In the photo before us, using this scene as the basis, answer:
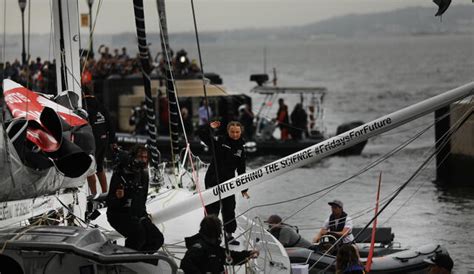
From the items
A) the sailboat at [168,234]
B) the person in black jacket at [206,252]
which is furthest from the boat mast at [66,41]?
the person in black jacket at [206,252]

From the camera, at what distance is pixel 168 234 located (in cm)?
1695

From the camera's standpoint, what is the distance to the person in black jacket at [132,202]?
48.1 feet

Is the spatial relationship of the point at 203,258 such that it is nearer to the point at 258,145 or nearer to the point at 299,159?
the point at 299,159

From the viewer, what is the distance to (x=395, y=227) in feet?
88.9

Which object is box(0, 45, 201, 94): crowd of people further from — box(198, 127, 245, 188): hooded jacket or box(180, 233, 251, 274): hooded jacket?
box(180, 233, 251, 274): hooded jacket

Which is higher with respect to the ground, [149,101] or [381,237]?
[149,101]

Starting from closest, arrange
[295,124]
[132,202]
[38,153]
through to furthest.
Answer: [38,153] → [132,202] → [295,124]

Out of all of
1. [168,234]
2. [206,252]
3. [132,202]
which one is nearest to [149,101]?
[168,234]

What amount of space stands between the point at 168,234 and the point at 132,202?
235cm

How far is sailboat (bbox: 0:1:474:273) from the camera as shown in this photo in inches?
508

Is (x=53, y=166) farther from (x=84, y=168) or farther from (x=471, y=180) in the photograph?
(x=471, y=180)

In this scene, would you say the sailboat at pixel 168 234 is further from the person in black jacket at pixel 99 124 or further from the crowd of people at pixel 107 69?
the crowd of people at pixel 107 69

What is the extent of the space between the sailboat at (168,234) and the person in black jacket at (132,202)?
0.95 feet

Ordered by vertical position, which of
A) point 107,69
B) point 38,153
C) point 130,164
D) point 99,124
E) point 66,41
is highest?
point 66,41
